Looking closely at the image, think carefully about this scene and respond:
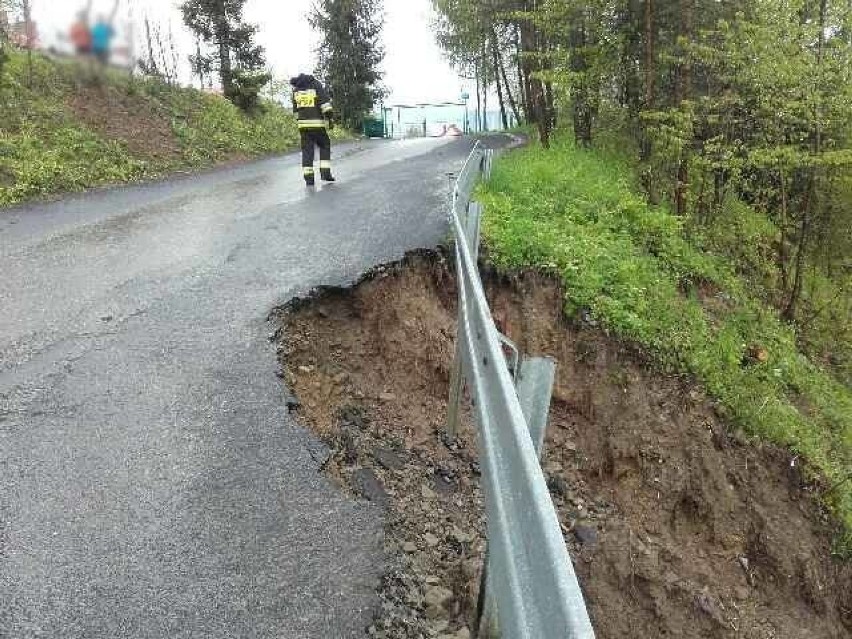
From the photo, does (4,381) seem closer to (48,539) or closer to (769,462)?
(48,539)

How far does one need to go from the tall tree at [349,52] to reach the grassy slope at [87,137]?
1327cm

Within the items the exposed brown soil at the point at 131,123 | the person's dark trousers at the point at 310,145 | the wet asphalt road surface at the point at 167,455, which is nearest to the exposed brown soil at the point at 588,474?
the wet asphalt road surface at the point at 167,455

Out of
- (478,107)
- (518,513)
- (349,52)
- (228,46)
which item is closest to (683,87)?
(518,513)

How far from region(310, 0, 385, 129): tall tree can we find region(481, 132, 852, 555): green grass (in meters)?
21.6

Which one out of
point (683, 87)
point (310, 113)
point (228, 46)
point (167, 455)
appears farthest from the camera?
point (228, 46)

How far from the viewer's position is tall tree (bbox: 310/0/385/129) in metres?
32.3

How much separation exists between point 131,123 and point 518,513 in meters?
16.4

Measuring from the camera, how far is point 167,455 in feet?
11.7

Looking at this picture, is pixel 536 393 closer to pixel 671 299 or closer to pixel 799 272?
Result: pixel 671 299

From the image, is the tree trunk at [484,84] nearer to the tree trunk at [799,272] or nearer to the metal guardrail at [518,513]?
the tree trunk at [799,272]

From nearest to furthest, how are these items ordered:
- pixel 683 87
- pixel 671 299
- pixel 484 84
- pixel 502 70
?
pixel 671 299 < pixel 683 87 < pixel 502 70 < pixel 484 84

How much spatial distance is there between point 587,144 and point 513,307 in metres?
11.6

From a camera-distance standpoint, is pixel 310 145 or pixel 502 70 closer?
pixel 310 145

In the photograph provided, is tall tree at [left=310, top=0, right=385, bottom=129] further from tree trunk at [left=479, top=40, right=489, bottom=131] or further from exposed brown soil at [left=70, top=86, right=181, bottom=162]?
exposed brown soil at [left=70, top=86, right=181, bottom=162]
